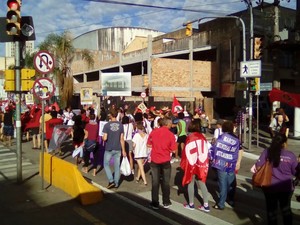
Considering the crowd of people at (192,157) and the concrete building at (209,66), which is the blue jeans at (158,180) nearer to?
the crowd of people at (192,157)

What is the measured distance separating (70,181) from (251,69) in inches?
399

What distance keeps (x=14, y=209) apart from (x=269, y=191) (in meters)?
Answer: 4.74

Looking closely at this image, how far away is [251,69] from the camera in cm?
1602

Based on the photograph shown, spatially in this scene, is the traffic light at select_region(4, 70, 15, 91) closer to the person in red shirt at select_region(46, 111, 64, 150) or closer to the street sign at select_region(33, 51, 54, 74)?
the street sign at select_region(33, 51, 54, 74)

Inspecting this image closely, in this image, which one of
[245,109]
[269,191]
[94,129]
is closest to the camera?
[269,191]

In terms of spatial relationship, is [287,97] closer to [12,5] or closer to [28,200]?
[28,200]

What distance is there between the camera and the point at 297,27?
2091cm

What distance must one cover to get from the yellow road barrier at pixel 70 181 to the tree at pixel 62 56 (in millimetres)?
27889

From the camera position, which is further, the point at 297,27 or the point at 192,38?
the point at 192,38

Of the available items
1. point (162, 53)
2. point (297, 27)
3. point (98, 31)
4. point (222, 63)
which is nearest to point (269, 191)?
point (297, 27)

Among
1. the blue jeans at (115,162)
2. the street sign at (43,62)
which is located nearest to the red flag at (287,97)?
the blue jeans at (115,162)

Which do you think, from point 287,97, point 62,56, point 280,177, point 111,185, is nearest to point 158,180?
point 111,185

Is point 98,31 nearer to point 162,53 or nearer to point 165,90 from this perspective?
point 162,53

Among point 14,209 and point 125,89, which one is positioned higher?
point 125,89
